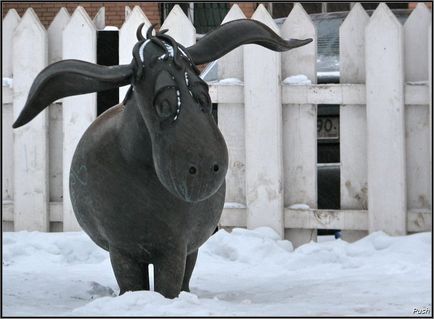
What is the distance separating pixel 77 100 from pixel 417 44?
2.15 meters

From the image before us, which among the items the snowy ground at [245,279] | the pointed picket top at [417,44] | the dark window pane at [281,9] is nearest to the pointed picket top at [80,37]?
the snowy ground at [245,279]

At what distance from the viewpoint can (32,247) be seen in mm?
5855

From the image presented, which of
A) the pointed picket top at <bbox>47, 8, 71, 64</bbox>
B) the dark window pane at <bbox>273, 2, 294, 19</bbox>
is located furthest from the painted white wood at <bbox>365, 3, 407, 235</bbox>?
the dark window pane at <bbox>273, 2, 294, 19</bbox>

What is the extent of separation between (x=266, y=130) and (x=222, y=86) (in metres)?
0.39

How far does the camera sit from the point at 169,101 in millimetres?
3295

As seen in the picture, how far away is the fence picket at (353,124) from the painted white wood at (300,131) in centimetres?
18

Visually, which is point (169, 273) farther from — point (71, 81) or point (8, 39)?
point (8, 39)

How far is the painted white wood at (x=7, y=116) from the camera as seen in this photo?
6578 mm

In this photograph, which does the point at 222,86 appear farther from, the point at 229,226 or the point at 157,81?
the point at 157,81

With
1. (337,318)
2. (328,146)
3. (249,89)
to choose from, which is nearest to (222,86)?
(249,89)

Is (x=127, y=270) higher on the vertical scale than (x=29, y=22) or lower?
lower

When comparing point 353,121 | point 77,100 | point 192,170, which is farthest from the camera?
point 77,100

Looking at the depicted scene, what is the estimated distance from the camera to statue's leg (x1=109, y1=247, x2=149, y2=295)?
3.85 metres

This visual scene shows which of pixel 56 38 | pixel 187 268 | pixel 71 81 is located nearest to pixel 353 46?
pixel 56 38
